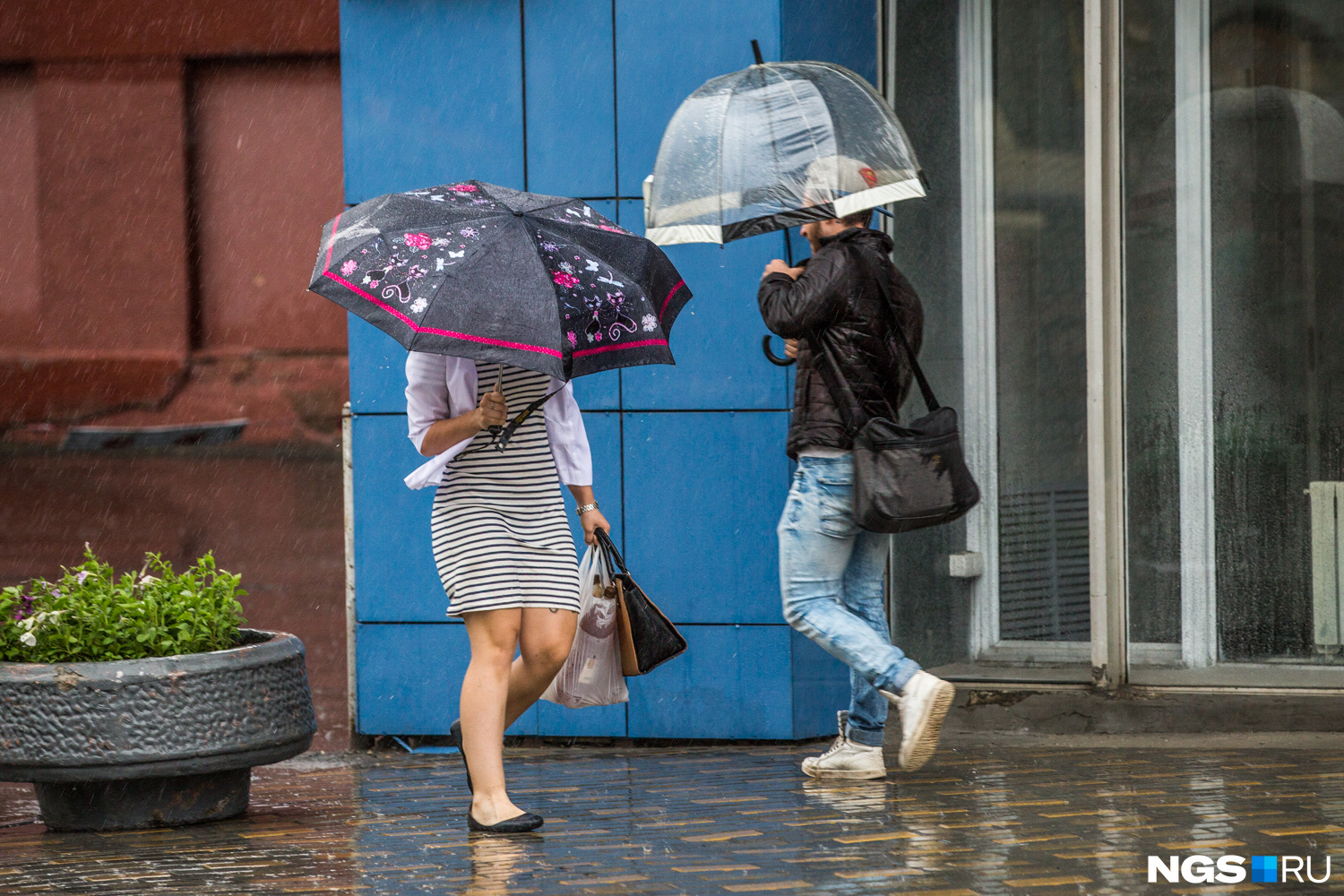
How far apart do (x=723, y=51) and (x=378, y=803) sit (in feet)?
10.0

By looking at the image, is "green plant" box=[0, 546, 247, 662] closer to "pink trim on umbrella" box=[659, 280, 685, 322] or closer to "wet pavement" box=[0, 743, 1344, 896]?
"wet pavement" box=[0, 743, 1344, 896]

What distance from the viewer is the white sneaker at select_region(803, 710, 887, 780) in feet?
16.9

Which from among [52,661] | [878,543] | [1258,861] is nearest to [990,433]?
[878,543]

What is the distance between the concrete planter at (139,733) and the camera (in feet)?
15.1

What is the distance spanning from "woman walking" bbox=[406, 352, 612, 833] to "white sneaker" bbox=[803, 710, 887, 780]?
44.5 inches

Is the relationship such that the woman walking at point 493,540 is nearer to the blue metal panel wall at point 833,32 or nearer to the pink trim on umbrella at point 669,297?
the pink trim on umbrella at point 669,297

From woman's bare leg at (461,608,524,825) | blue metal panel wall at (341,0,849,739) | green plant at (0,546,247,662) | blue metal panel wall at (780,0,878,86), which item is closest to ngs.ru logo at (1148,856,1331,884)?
woman's bare leg at (461,608,524,825)

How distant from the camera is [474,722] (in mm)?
4434

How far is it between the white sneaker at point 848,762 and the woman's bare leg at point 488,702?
120 centimetres

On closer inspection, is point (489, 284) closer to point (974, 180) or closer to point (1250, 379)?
point (974, 180)

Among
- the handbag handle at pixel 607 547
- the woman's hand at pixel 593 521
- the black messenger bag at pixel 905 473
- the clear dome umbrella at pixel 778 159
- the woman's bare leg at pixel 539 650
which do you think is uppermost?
the clear dome umbrella at pixel 778 159

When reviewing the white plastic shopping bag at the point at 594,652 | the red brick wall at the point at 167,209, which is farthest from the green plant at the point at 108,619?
the red brick wall at the point at 167,209

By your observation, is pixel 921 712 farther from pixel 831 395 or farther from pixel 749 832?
pixel 831 395

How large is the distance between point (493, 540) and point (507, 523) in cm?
7
